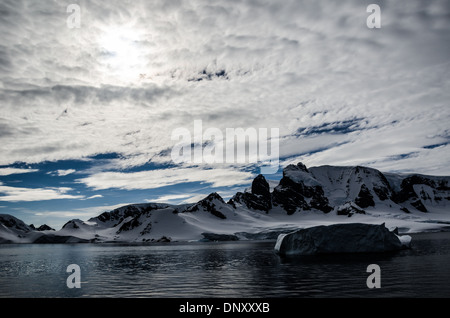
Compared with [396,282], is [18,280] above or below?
below

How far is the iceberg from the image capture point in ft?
202

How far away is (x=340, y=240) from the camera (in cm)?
6219

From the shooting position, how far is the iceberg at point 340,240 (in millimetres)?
61688
